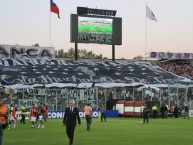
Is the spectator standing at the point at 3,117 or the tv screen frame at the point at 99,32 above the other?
the tv screen frame at the point at 99,32

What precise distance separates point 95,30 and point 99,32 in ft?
2.80

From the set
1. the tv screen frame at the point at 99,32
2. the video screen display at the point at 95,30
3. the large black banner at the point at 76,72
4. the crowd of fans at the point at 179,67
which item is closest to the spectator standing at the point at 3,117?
the large black banner at the point at 76,72

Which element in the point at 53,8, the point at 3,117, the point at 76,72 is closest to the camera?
the point at 3,117

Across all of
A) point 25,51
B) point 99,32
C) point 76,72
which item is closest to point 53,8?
point 99,32

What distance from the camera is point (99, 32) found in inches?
2995

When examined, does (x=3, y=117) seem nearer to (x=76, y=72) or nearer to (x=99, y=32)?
(x=76, y=72)

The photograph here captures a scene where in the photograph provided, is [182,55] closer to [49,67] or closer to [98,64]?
[98,64]

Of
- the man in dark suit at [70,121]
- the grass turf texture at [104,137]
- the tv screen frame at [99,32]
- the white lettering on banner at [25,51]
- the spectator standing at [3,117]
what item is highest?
the tv screen frame at [99,32]

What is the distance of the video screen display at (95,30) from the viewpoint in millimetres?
74625

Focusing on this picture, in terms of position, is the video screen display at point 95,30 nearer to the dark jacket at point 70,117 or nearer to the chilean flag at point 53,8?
the chilean flag at point 53,8

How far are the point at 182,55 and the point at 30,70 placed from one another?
135ft

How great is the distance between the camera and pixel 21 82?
6169 cm

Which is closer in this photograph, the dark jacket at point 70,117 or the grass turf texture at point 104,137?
the dark jacket at point 70,117

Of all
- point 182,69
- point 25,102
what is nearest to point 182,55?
point 182,69
